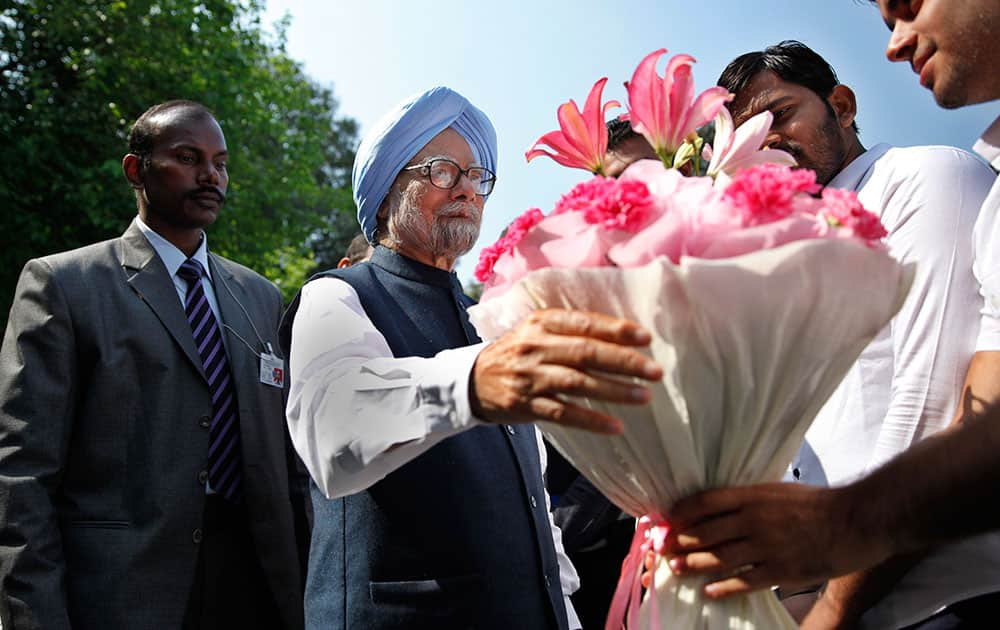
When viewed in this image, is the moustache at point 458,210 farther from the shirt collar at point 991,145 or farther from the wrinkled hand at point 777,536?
the wrinkled hand at point 777,536

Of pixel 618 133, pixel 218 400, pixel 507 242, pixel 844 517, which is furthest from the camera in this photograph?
pixel 618 133

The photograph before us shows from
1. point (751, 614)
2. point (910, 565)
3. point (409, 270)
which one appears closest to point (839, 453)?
point (910, 565)

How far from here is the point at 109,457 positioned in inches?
113

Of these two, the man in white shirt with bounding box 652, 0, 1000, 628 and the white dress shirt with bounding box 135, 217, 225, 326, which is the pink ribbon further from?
the white dress shirt with bounding box 135, 217, 225, 326

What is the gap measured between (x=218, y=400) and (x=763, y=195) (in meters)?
2.55

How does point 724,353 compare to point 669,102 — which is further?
point 669,102

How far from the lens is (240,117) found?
46.2 ft

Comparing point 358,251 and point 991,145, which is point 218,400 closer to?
point 358,251

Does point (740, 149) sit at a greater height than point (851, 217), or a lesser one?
greater

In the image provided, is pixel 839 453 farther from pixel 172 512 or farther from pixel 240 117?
pixel 240 117

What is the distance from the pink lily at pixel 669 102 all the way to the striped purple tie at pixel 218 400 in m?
2.22

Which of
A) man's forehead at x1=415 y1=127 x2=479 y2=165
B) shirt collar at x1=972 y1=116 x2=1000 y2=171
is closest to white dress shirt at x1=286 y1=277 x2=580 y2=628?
man's forehead at x1=415 y1=127 x2=479 y2=165

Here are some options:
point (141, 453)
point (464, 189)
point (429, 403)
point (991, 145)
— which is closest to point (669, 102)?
point (429, 403)

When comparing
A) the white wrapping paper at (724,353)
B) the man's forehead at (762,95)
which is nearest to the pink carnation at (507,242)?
the white wrapping paper at (724,353)
